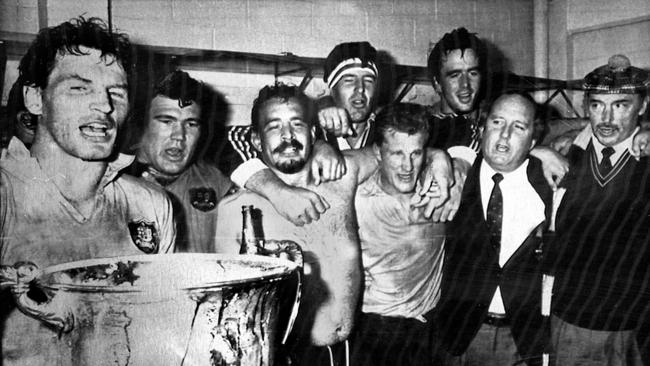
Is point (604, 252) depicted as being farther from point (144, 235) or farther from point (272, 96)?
point (144, 235)

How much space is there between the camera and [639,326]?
2309mm

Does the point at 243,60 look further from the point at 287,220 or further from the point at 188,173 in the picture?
the point at 287,220

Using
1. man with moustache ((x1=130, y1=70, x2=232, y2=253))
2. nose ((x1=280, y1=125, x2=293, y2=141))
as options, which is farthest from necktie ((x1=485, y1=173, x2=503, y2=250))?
man with moustache ((x1=130, y1=70, x2=232, y2=253))

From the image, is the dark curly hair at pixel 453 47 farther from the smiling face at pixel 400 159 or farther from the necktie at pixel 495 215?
the necktie at pixel 495 215

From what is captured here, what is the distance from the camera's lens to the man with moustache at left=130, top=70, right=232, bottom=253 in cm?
189

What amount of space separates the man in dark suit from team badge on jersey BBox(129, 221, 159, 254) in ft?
3.40

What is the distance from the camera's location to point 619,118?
2334mm

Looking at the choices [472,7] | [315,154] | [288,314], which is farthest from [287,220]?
[472,7]

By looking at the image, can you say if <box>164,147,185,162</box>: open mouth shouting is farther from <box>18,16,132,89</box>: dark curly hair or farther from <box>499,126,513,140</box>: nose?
<box>499,126,513,140</box>: nose

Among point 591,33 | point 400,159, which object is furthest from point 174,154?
point 591,33

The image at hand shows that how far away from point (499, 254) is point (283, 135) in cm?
93

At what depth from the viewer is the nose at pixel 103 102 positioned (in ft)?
5.97

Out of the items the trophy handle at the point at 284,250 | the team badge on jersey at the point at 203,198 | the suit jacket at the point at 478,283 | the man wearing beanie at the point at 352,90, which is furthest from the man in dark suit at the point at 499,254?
the team badge on jersey at the point at 203,198

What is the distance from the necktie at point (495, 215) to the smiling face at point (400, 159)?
12.3 inches
